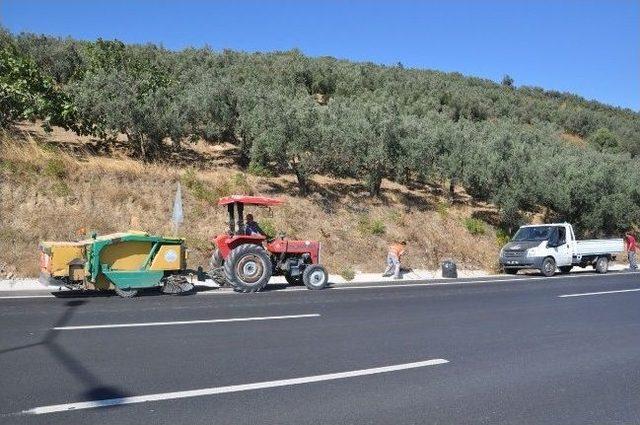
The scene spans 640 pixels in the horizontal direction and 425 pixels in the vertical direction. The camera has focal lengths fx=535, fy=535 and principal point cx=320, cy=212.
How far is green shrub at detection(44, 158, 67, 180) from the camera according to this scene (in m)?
18.0

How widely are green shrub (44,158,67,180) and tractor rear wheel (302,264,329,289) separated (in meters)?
9.60

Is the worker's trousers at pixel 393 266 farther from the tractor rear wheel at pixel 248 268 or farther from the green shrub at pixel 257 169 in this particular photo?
the green shrub at pixel 257 169

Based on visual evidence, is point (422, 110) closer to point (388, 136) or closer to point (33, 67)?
point (388, 136)

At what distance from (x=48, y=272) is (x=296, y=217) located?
10.8 metres

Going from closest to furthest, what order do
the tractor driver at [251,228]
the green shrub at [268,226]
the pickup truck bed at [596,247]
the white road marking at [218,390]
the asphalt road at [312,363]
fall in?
the white road marking at [218,390] → the asphalt road at [312,363] → the tractor driver at [251,228] → the green shrub at [268,226] → the pickup truck bed at [596,247]

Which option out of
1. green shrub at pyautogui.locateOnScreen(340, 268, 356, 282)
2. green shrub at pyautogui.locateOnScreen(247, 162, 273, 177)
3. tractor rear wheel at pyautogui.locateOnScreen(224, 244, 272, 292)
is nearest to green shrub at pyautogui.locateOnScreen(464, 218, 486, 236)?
green shrub at pyautogui.locateOnScreen(340, 268, 356, 282)

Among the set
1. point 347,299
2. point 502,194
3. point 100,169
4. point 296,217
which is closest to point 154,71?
point 100,169

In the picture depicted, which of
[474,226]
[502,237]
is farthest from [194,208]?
[502,237]

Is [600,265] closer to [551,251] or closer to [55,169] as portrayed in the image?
A: [551,251]

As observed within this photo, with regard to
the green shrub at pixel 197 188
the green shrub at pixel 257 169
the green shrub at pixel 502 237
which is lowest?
the green shrub at pixel 502 237

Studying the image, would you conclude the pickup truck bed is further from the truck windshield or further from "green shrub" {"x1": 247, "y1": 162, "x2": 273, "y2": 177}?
"green shrub" {"x1": 247, "y1": 162, "x2": 273, "y2": 177}

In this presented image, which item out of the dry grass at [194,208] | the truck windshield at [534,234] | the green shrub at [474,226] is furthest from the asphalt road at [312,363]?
the green shrub at [474,226]

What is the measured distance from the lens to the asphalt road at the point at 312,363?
15.7 ft

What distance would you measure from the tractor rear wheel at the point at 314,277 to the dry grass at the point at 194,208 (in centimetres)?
444
